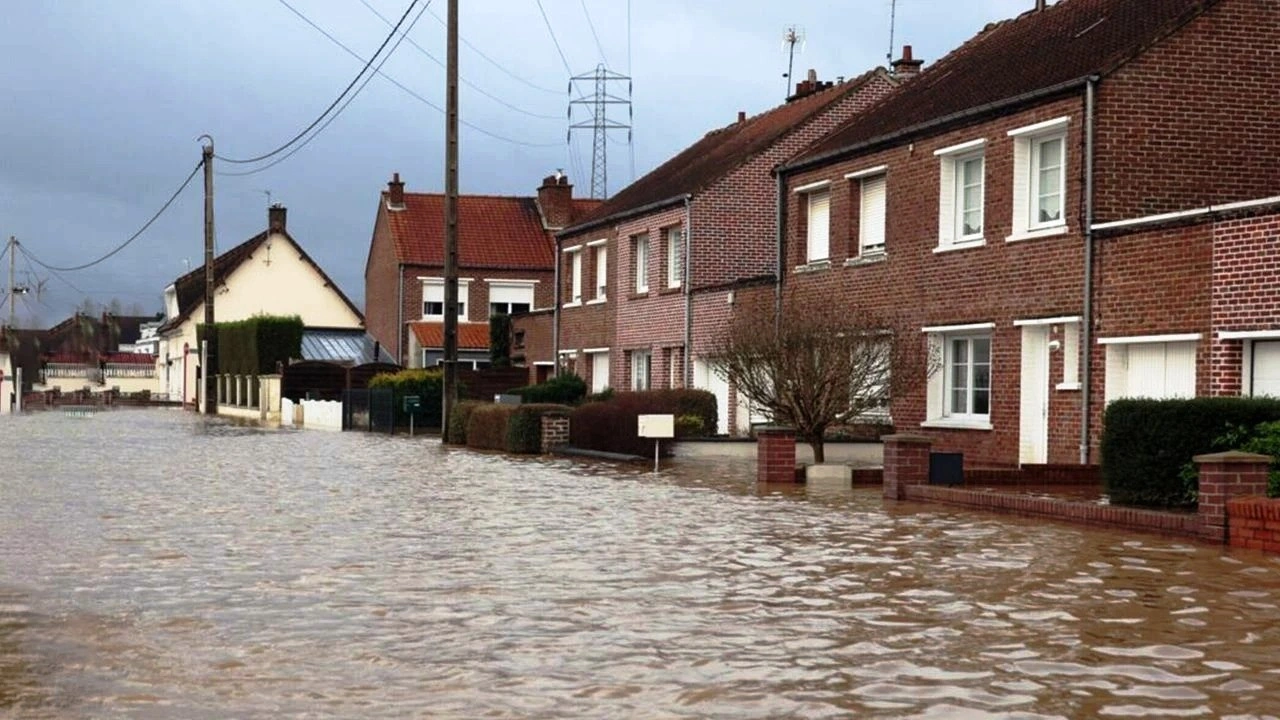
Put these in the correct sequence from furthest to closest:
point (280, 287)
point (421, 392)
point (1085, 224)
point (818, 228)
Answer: point (280, 287)
point (421, 392)
point (818, 228)
point (1085, 224)

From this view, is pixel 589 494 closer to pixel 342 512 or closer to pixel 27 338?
pixel 342 512

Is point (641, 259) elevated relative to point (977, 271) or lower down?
elevated

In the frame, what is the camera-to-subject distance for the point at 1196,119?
24.7 m

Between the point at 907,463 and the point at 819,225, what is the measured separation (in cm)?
1265

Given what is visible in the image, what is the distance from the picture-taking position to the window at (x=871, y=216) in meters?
30.3

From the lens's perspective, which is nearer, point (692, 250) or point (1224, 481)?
point (1224, 481)

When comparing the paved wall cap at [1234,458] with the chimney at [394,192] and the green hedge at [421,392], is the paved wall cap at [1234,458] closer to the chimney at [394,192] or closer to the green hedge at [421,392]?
the green hedge at [421,392]

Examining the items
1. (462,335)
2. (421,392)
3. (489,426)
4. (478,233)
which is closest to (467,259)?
(478,233)

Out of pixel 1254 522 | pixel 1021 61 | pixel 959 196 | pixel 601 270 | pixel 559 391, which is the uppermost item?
pixel 1021 61

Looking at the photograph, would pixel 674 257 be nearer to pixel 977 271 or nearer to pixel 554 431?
pixel 554 431

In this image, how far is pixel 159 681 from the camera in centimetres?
849

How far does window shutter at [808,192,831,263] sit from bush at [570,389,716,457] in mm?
3607

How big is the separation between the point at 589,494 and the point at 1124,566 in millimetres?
9169

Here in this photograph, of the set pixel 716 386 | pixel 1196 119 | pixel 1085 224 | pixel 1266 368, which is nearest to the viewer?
pixel 1266 368
